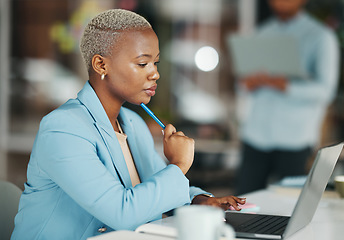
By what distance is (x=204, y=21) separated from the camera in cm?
630

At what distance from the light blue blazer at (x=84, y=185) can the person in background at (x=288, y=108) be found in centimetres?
182

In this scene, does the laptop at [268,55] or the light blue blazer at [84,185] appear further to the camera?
the laptop at [268,55]

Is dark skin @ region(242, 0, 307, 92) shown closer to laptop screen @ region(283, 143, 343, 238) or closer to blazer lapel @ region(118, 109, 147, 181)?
blazer lapel @ region(118, 109, 147, 181)

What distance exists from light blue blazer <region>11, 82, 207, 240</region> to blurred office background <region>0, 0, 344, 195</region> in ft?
12.1

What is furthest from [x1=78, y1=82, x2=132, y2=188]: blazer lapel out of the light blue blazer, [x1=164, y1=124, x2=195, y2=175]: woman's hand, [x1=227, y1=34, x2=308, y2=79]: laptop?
[x1=227, y1=34, x2=308, y2=79]: laptop

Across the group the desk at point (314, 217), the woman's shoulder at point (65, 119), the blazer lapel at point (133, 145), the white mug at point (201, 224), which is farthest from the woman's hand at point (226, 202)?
the white mug at point (201, 224)

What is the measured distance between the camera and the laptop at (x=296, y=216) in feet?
3.68

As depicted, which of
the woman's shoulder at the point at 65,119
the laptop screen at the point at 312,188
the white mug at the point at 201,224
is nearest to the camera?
the white mug at the point at 201,224

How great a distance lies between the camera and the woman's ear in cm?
139

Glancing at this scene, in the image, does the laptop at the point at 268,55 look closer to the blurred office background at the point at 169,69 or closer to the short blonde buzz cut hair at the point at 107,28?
the short blonde buzz cut hair at the point at 107,28

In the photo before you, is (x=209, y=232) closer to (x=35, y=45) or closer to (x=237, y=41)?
(x=237, y=41)

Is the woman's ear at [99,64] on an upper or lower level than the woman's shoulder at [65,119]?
upper

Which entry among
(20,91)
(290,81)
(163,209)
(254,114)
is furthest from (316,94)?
(20,91)

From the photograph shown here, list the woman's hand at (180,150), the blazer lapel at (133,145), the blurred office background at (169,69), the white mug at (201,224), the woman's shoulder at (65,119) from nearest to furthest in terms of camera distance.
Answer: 1. the white mug at (201,224)
2. the woman's shoulder at (65,119)
3. the woman's hand at (180,150)
4. the blazer lapel at (133,145)
5. the blurred office background at (169,69)
